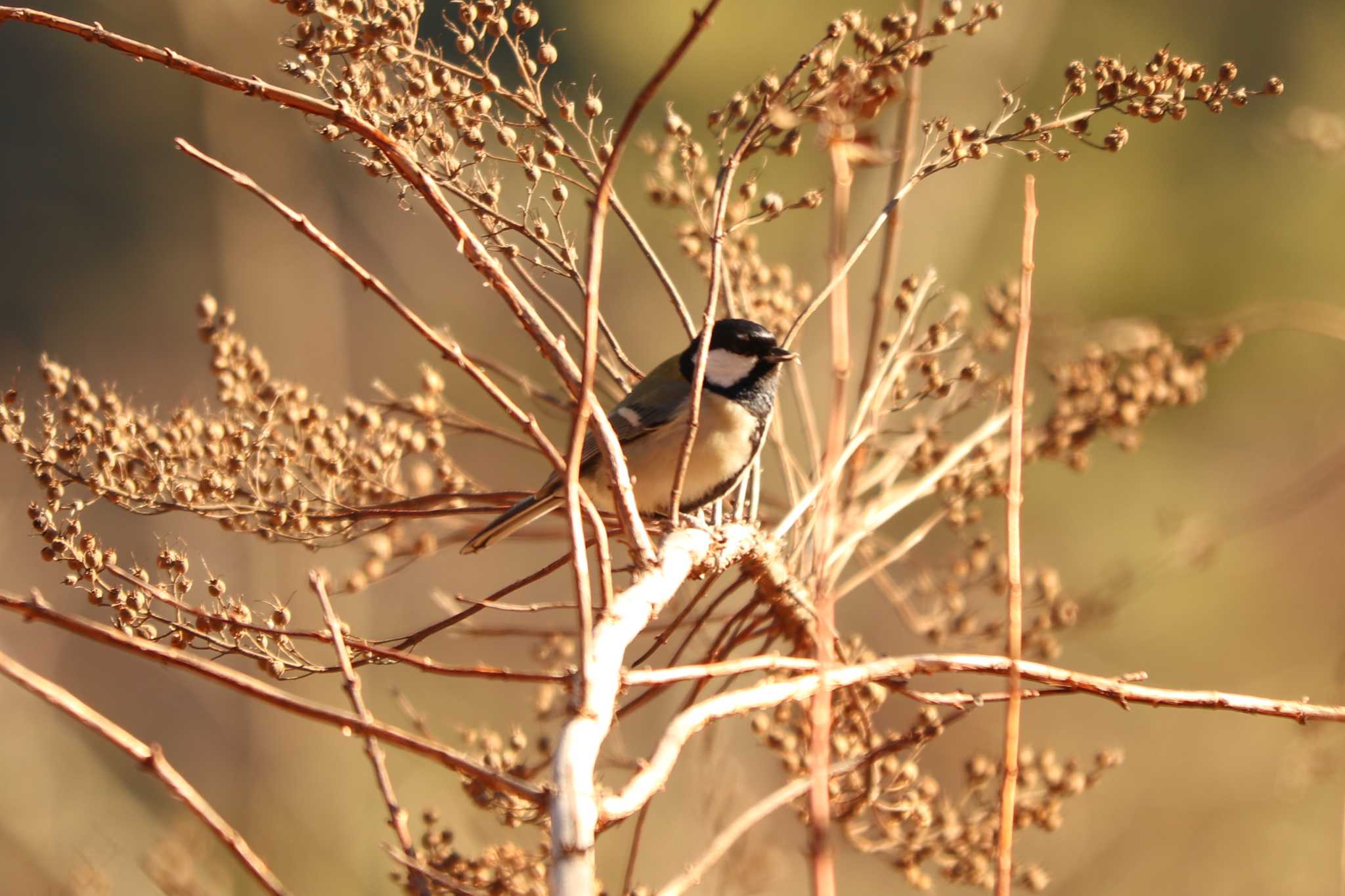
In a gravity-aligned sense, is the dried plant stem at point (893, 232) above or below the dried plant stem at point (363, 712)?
above

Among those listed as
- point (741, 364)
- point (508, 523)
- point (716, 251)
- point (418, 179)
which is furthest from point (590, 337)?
point (741, 364)

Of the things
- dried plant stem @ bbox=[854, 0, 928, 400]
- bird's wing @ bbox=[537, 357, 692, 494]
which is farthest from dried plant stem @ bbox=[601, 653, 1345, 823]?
bird's wing @ bbox=[537, 357, 692, 494]

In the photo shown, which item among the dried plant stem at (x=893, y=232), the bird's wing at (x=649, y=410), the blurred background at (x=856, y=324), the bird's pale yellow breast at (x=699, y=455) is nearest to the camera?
the dried plant stem at (x=893, y=232)

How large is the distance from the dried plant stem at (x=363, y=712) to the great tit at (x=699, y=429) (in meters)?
0.93

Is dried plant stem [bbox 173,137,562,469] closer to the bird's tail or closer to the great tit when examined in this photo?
the great tit

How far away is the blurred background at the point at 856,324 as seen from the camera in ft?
16.2

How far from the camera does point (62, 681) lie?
5.44 m

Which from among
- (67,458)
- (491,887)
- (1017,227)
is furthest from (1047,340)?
(1017,227)

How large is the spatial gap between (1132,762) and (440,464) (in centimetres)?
424

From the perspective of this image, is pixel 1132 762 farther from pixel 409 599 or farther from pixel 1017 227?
pixel 409 599

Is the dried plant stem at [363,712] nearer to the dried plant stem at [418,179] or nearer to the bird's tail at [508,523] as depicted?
the dried plant stem at [418,179]

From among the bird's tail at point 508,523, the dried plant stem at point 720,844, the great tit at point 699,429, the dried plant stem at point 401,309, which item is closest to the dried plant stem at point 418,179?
the dried plant stem at point 401,309

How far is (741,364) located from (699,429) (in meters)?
0.17

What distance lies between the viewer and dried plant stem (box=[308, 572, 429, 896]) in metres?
0.97
